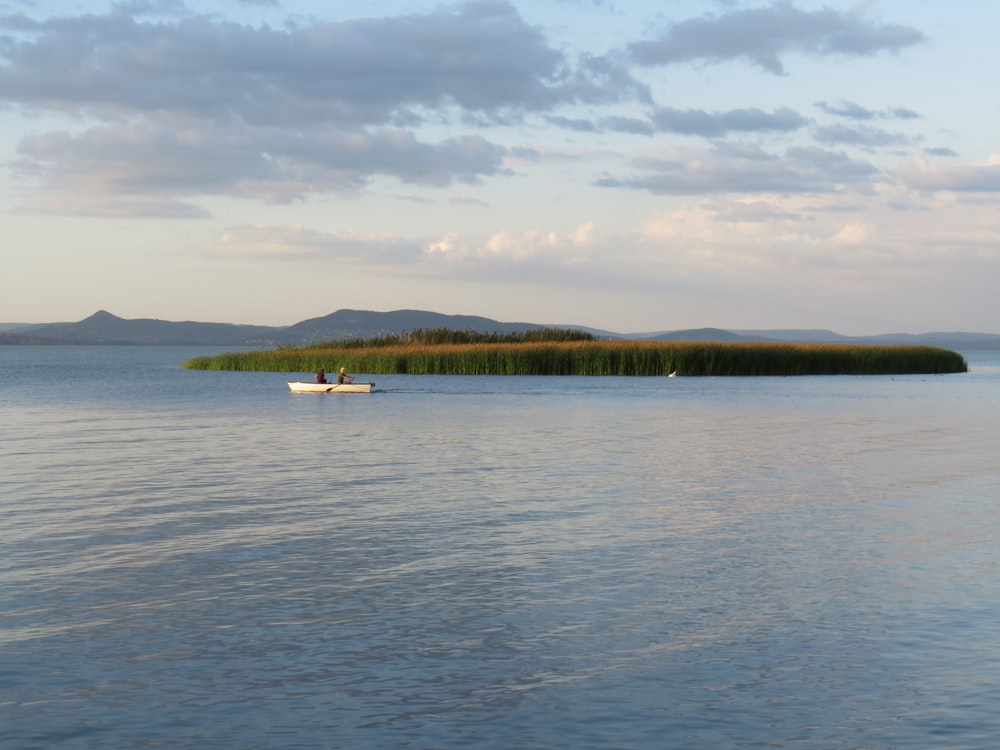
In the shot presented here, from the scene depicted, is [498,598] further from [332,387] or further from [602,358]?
[602,358]

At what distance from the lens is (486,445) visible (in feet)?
108

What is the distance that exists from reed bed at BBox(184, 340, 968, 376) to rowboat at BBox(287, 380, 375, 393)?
16147 millimetres

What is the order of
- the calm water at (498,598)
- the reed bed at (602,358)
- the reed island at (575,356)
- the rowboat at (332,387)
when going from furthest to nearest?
the reed island at (575,356), the reed bed at (602,358), the rowboat at (332,387), the calm water at (498,598)

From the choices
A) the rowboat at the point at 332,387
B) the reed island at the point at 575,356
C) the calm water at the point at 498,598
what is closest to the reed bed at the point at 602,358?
the reed island at the point at 575,356

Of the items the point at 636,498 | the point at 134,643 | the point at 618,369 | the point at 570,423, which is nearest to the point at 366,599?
the point at 134,643

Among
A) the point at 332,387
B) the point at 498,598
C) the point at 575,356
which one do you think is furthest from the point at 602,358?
the point at 498,598

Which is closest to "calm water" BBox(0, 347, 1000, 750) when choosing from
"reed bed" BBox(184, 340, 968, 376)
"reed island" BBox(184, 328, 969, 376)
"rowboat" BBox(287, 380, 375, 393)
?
"rowboat" BBox(287, 380, 375, 393)

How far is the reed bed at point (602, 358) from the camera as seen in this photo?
257ft

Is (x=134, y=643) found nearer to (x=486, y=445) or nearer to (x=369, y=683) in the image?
(x=369, y=683)

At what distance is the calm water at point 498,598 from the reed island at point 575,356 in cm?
4720

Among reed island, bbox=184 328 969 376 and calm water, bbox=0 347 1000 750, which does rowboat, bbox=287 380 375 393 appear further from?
calm water, bbox=0 347 1000 750

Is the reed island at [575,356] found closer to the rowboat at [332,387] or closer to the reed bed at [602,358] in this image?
the reed bed at [602,358]

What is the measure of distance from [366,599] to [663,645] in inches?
144

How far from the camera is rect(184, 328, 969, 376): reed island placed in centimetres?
7850
